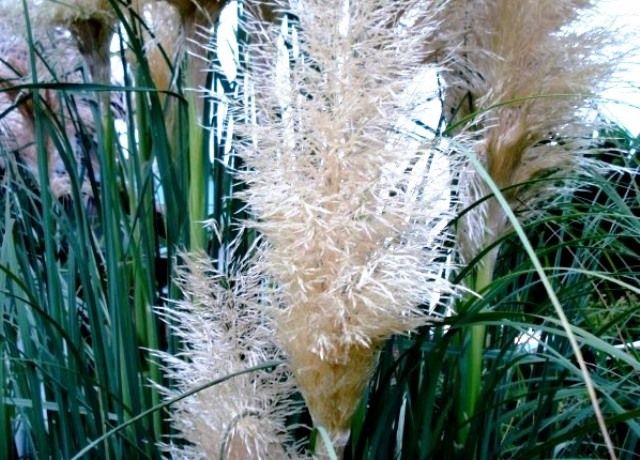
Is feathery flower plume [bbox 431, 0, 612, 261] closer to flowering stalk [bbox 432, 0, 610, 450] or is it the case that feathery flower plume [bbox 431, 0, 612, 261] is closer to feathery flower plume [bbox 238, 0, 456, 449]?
flowering stalk [bbox 432, 0, 610, 450]

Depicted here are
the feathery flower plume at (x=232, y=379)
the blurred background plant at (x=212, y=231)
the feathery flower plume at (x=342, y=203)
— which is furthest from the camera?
the blurred background plant at (x=212, y=231)

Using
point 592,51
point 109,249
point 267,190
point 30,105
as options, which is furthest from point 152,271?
point 592,51

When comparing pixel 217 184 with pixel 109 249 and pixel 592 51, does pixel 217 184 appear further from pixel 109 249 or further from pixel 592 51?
pixel 592 51

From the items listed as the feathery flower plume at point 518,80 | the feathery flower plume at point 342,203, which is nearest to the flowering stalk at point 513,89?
the feathery flower plume at point 518,80

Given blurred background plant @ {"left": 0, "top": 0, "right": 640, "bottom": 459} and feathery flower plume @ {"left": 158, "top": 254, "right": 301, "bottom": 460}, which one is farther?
blurred background plant @ {"left": 0, "top": 0, "right": 640, "bottom": 459}

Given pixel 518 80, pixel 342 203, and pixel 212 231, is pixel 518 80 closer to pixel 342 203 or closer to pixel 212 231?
pixel 342 203

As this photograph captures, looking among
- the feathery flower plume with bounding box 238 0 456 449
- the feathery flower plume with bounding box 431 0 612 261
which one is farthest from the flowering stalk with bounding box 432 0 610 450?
the feathery flower plume with bounding box 238 0 456 449

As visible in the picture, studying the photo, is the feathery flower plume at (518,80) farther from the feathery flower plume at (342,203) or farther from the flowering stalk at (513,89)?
the feathery flower plume at (342,203)

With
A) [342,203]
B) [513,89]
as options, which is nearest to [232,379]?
[342,203]
